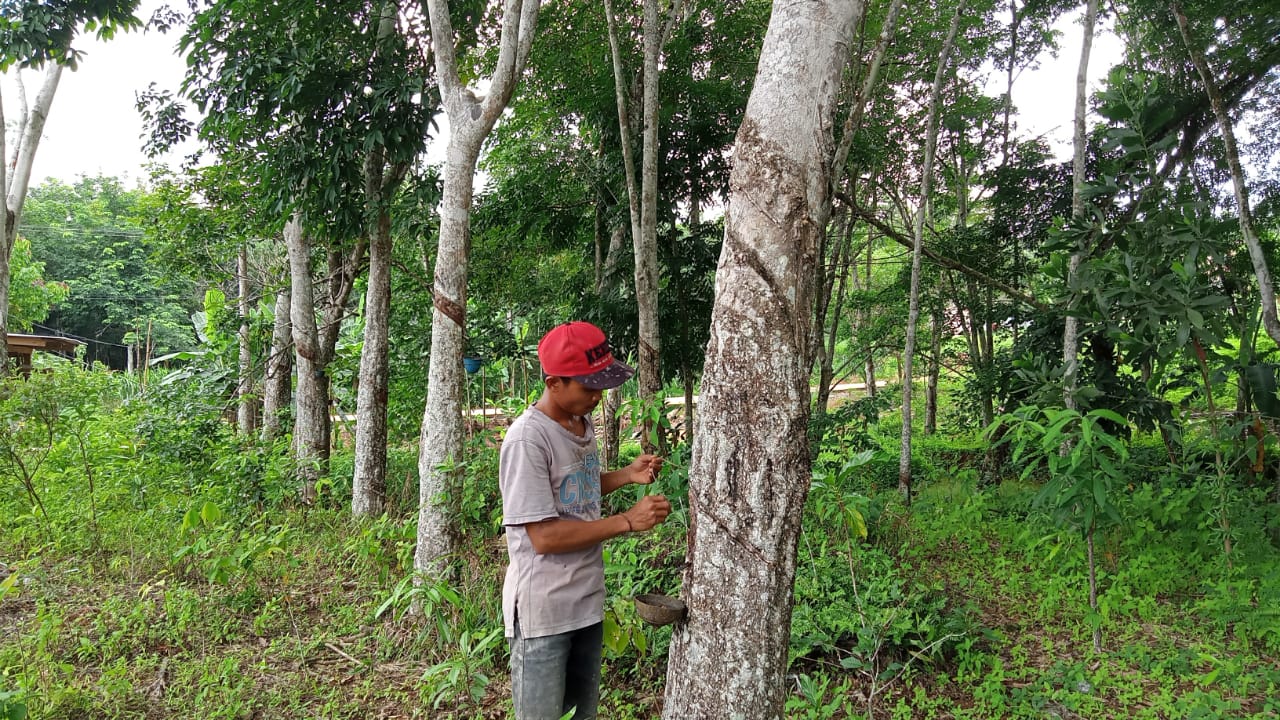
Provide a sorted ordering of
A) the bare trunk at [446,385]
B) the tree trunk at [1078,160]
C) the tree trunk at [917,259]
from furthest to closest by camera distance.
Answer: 1. the tree trunk at [917,259]
2. the tree trunk at [1078,160]
3. the bare trunk at [446,385]

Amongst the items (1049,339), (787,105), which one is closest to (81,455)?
(787,105)

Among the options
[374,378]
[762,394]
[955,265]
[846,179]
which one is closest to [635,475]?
[762,394]

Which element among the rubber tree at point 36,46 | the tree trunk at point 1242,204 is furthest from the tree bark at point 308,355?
the tree trunk at point 1242,204

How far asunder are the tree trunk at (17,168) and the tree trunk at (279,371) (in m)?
2.79

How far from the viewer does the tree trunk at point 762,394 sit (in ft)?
5.31

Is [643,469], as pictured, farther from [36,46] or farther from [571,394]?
[36,46]

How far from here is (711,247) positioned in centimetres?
767

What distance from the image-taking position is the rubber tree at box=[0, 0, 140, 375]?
617cm

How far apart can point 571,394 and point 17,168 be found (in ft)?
31.7

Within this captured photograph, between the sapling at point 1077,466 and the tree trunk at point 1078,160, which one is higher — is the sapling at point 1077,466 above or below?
below

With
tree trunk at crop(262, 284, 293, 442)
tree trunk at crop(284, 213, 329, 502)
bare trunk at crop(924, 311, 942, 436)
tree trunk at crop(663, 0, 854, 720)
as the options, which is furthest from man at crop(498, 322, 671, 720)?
bare trunk at crop(924, 311, 942, 436)

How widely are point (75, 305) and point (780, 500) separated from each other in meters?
35.9

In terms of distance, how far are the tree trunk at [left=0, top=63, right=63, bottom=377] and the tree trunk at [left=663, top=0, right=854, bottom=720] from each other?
9115mm

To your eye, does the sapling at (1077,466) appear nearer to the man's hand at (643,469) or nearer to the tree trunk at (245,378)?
the man's hand at (643,469)
